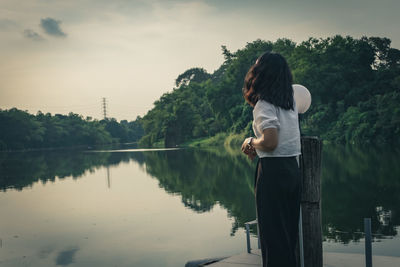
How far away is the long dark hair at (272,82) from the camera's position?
2.16 m

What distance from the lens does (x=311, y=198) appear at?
276 cm

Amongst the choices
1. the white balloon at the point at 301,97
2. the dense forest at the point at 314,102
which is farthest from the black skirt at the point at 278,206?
the dense forest at the point at 314,102

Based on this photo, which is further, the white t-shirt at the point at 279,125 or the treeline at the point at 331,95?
the treeline at the point at 331,95

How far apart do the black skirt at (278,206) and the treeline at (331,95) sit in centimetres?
2925

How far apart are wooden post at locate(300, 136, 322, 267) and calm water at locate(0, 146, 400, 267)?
10.7 feet

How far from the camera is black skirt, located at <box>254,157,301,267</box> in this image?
7.02 ft

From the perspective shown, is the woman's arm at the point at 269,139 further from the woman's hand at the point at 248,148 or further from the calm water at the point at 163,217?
the calm water at the point at 163,217

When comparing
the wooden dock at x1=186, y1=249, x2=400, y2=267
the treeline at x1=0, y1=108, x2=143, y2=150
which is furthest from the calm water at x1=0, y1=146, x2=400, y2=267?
the treeline at x1=0, y1=108, x2=143, y2=150

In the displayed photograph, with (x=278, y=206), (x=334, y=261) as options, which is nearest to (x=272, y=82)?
(x=278, y=206)

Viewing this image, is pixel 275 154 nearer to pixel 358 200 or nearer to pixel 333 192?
pixel 358 200

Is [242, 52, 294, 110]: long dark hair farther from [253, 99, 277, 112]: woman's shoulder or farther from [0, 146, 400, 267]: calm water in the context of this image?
[0, 146, 400, 267]: calm water

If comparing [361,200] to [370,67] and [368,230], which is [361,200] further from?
[370,67]

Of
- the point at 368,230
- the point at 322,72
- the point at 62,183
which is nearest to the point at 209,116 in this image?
the point at 322,72

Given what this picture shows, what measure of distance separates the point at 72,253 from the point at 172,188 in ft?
22.5
